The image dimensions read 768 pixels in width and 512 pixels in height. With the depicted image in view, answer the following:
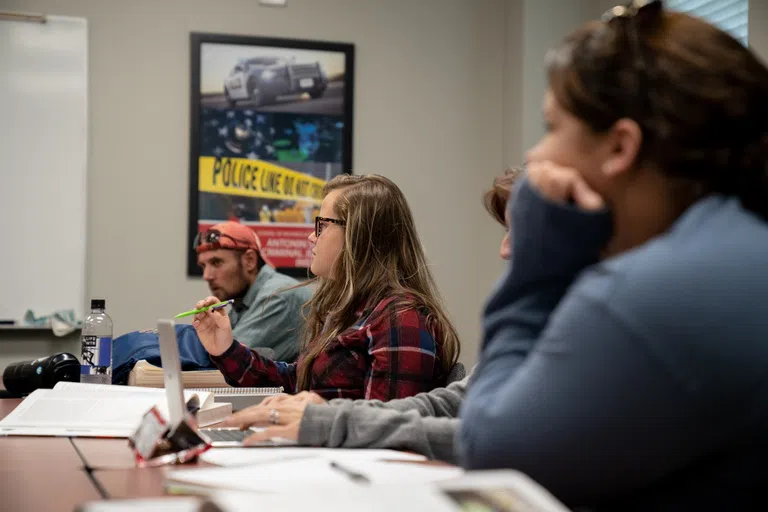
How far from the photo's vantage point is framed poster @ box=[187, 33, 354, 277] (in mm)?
4137

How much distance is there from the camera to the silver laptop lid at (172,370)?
4.65 ft

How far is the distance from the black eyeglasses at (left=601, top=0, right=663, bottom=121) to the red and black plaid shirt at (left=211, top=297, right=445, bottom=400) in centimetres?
102

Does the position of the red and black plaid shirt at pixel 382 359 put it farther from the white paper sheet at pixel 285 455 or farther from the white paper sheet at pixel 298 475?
the white paper sheet at pixel 298 475

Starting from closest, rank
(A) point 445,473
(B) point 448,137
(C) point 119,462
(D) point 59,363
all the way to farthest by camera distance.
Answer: (A) point 445,473 < (C) point 119,462 < (D) point 59,363 < (B) point 448,137

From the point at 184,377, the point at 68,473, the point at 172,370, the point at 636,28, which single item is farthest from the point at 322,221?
the point at 636,28

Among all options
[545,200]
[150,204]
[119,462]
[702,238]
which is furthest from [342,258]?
[150,204]

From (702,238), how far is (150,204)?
3585 millimetres

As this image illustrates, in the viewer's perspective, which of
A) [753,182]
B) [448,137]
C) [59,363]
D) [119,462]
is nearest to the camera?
[753,182]

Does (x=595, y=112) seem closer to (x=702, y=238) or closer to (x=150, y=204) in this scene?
(x=702, y=238)

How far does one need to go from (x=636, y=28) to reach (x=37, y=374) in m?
1.98

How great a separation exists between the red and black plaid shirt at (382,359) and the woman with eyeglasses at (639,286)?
86 cm

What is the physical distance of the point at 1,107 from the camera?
12.7 feet

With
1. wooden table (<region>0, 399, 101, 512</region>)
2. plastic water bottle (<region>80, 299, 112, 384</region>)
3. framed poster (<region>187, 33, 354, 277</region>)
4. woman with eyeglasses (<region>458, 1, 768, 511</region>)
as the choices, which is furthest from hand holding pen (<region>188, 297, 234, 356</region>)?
framed poster (<region>187, 33, 354, 277</region>)

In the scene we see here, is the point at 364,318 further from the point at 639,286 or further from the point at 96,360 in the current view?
the point at 639,286
